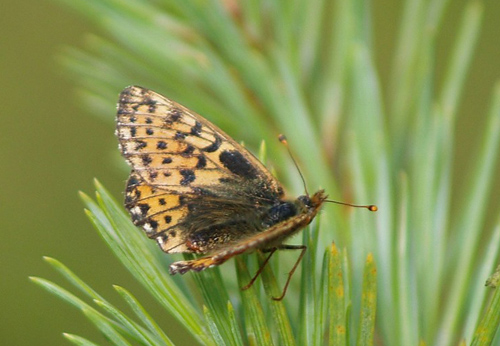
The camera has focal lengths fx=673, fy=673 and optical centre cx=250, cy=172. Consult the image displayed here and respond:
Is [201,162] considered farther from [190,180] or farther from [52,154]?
[52,154]

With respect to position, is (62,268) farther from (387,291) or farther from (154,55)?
(154,55)

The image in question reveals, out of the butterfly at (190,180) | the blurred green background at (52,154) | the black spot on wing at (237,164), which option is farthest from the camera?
the blurred green background at (52,154)

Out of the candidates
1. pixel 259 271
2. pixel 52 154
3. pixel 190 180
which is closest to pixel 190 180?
pixel 190 180

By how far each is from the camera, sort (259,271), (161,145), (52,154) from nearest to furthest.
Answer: (259,271) < (161,145) < (52,154)

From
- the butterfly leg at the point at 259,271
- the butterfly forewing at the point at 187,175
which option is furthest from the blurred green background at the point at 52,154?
the butterfly leg at the point at 259,271

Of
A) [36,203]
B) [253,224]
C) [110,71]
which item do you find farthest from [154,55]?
[36,203]

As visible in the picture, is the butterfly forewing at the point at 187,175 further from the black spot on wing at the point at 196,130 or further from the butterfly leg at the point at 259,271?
the butterfly leg at the point at 259,271

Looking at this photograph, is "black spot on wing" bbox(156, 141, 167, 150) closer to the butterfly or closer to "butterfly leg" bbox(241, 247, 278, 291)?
the butterfly
